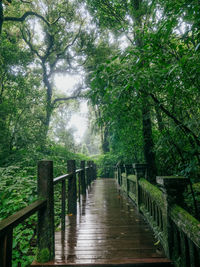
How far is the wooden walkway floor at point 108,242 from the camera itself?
2.06 metres

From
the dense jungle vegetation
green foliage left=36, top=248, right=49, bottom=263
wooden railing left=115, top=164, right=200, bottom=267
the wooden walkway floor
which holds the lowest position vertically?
the wooden walkway floor

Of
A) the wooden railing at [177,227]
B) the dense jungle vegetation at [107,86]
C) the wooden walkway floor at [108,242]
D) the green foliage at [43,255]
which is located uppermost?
the dense jungle vegetation at [107,86]

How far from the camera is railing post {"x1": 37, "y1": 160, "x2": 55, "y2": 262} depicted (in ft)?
6.73

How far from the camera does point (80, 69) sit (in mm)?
15961

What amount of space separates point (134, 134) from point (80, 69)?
41.4 feet

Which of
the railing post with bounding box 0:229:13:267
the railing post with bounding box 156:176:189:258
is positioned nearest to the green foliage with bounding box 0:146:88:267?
the railing post with bounding box 0:229:13:267

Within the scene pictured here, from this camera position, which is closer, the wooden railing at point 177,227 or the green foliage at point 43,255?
the wooden railing at point 177,227

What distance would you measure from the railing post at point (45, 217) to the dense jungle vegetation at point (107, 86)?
1.06 meters

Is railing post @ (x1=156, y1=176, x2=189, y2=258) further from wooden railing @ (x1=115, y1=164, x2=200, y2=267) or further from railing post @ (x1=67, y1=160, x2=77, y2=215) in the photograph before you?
railing post @ (x1=67, y1=160, x2=77, y2=215)

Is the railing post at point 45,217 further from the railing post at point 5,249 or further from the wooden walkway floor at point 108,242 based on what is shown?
the railing post at point 5,249

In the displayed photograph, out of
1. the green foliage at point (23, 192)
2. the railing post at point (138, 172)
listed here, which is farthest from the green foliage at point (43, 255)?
the railing post at point (138, 172)

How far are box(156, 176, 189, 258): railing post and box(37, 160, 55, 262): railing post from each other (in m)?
1.33

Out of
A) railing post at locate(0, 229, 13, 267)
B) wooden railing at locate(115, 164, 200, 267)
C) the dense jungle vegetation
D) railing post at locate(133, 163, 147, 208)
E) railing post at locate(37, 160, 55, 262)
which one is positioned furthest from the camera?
railing post at locate(133, 163, 147, 208)

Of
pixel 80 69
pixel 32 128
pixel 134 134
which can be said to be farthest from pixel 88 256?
pixel 80 69
